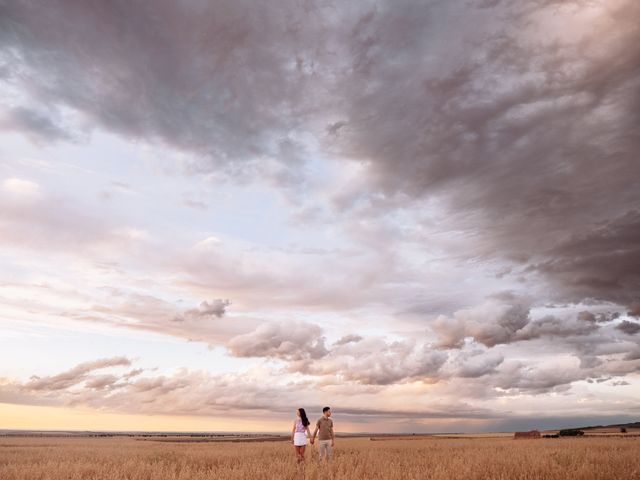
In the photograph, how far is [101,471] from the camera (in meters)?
15.8

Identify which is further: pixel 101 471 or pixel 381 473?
pixel 101 471

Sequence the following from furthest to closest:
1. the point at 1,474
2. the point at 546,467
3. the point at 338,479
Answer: the point at 1,474 < the point at 546,467 < the point at 338,479

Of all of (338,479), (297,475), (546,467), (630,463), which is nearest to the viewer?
(338,479)

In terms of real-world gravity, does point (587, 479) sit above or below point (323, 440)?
below

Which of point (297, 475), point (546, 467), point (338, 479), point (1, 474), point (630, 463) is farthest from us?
point (630, 463)

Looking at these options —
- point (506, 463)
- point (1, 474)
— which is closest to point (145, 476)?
point (1, 474)

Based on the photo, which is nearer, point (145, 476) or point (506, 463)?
point (145, 476)

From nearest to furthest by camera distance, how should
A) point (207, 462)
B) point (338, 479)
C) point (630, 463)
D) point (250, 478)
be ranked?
point (338, 479)
point (250, 478)
point (630, 463)
point (207, 462)

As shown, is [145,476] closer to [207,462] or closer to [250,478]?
[250,478]

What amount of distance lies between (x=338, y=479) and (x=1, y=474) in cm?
1179

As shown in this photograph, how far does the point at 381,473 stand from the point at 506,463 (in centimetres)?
589

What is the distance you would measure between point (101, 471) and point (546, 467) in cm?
1344

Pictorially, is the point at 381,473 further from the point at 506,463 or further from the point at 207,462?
the point at 207,462

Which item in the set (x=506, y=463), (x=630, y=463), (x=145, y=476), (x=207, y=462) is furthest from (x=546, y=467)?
(x=207, y=462)
